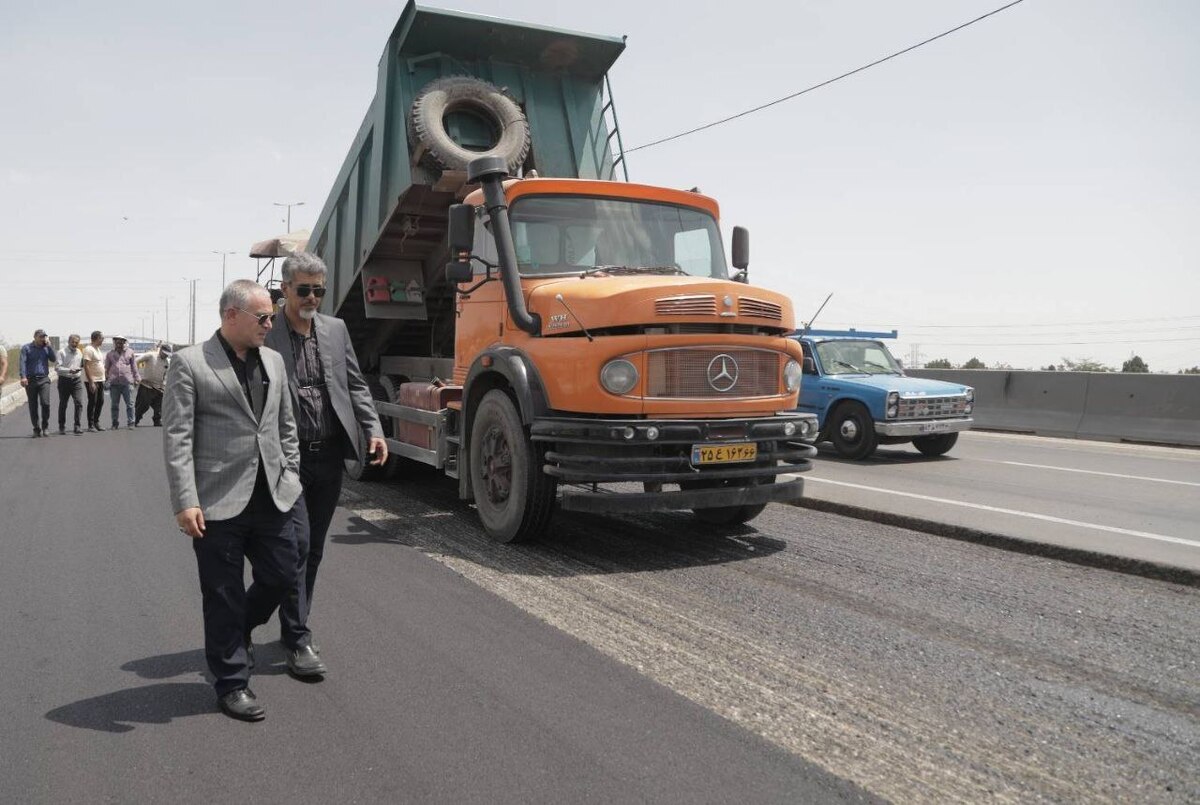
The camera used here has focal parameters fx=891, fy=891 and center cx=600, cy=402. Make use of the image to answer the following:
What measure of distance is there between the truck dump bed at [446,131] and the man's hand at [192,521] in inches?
198

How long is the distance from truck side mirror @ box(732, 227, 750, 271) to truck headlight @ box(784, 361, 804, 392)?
4.34ft

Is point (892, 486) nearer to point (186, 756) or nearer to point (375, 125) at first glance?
point (375, 125)

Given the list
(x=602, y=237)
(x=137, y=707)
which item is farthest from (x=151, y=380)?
(x=137, y=707)

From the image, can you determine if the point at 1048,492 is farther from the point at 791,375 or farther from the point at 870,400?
the point at 791,375

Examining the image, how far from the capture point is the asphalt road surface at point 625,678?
298 cm

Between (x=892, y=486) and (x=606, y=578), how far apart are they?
4987 mm

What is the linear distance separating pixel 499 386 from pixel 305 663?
9.76ft

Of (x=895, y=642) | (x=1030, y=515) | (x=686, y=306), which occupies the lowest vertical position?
(x=895, y=642)

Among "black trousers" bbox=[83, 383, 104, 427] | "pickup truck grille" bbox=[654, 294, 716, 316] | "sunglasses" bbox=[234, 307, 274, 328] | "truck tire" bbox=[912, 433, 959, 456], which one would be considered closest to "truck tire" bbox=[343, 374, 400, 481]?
"pickup truck grille" bbox=[654, 294, 716, 316]

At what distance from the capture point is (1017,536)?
21.1ft

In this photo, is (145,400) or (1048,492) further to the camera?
(145,400)

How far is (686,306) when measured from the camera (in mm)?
5773

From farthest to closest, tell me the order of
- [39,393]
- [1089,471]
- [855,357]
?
[39,393]
[855,357]
[1089,471]

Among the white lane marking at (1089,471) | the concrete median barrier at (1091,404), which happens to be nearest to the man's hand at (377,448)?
the white lane marking at (1089,471)
